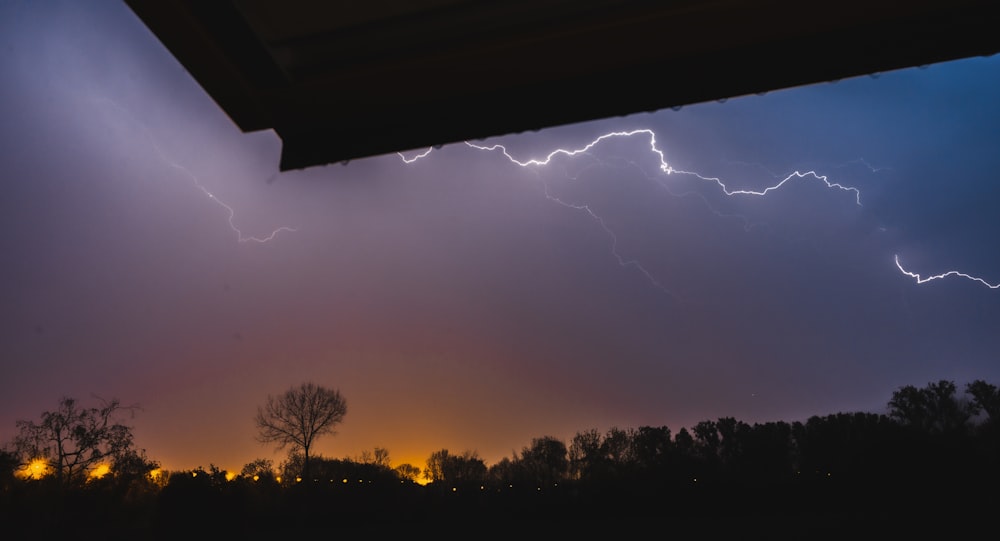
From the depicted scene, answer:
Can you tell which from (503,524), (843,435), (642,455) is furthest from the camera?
(642,455)

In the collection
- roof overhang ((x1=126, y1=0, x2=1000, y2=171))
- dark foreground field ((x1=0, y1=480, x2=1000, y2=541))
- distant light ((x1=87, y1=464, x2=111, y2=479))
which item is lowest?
dark foreground field ((x1=0, y1=480, x2=1000, y2=541))

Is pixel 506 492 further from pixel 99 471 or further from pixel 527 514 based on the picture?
pixel 99 471

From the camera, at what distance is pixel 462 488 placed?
21.4 metres

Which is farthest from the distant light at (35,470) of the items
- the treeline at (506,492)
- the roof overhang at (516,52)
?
the roof overhang at (516,52)

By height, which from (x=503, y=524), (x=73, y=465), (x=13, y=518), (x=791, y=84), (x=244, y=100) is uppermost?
(x=244, y=100)

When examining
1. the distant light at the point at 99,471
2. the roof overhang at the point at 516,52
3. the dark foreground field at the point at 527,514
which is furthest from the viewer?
the distant light at the point at 99,471

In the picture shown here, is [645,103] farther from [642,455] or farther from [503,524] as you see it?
[642,455]

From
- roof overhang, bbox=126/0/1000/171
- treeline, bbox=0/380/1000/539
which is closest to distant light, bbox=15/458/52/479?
treeline, bbox=0/380/1000/539

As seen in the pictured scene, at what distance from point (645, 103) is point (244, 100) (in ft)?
3.53

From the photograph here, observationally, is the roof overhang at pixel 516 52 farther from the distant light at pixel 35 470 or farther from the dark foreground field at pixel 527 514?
the distant light at pixel 35 470

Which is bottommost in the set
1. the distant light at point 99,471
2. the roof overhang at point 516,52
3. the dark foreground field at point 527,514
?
the dark foreground field at point 527,514

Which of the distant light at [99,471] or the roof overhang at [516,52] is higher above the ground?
the roof overhang at [516,52]

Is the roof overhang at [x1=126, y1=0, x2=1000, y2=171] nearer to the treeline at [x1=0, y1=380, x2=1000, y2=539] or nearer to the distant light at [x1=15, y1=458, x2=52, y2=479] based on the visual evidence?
the treeline at [x1=0, y1=380, x2=1000, y2=539]

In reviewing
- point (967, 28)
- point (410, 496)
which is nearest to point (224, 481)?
point (410, 496)
